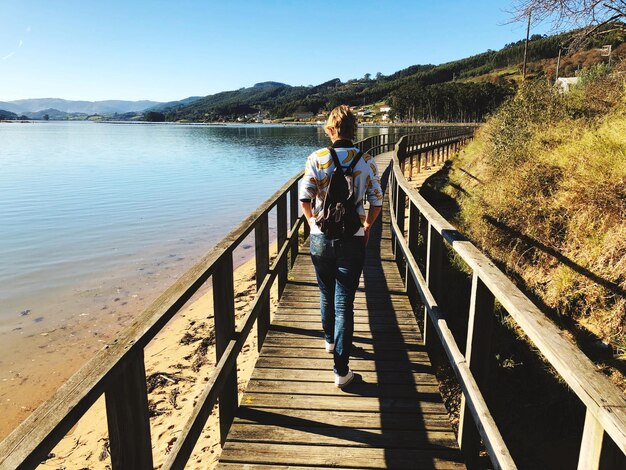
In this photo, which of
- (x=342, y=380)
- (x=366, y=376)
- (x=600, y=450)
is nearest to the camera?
(x=600, y=450)

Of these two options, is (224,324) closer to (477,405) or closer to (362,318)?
(477,405)

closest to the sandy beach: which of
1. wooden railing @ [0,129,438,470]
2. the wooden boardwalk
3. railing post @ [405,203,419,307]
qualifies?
the wooden boardwalk

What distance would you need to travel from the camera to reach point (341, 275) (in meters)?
3.29

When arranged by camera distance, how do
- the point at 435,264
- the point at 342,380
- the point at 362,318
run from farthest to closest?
the point at 362,318 → the point at 435,264 → the point at 342,380

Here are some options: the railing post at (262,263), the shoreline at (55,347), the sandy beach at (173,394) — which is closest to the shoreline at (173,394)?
the sandy beach at (173,394)

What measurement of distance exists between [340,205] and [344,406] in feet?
4.70

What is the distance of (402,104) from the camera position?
13388 centimetres

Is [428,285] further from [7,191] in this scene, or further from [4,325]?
[7,191]

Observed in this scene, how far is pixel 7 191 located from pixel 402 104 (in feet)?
407

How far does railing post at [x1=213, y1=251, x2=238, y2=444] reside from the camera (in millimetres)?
2865

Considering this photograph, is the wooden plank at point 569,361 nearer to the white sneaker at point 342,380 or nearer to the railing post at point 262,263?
the white sneaker at point 342,380

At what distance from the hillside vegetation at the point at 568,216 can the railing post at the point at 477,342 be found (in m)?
2.70

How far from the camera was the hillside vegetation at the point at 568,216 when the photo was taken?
17.9 ft

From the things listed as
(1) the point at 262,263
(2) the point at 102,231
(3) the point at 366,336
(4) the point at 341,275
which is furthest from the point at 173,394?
(2) the point at 102,231
